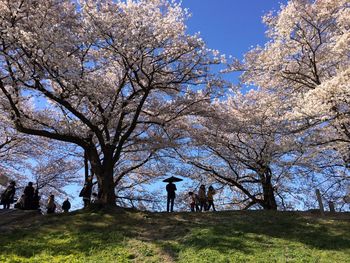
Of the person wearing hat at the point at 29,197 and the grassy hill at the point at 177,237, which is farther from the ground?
the person wearing hat at the point at 29,197

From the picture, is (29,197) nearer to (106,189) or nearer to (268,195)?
(106,189)

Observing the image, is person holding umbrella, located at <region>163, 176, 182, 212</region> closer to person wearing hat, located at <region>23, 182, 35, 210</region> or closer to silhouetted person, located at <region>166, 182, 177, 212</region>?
silhouetted person, located at <region>166, 182, 177, 212</region>

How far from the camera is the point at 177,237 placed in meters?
10.9

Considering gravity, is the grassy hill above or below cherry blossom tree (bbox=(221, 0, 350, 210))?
below

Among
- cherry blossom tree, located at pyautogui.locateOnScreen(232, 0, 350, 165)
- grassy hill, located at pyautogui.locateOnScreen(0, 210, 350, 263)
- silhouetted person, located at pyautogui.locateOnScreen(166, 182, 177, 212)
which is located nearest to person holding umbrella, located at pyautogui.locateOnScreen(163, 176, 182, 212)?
silhouetted person, located at pyautogui.locateOnScreen(166, 182, 177, 212)

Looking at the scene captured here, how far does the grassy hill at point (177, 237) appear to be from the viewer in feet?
30.9

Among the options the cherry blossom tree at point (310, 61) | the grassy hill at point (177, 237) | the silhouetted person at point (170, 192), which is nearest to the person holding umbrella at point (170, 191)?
the silhouetted person at point (170, 192)

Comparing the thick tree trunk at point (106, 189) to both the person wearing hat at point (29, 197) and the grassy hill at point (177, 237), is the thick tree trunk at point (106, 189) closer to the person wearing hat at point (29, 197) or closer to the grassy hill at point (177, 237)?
the grassy hill at point (177, 237)

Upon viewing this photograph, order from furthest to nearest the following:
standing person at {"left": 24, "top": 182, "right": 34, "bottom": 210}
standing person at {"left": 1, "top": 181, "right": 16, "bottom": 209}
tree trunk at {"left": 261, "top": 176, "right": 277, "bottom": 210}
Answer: tree trunk at {"left": 261, "top": 176, "right": 277, "bottom": 210} < standing person at {"left": 1, "top": 181, "right": 16, "bottom": 209} < standing person at {"left": 24, "top": 182, "right": 34, "bottom": 210}

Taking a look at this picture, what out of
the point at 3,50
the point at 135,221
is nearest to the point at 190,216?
the point at 135,221

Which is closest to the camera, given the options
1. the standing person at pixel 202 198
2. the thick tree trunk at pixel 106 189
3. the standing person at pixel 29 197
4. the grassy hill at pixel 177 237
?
the grassy hill at pixel 177 237

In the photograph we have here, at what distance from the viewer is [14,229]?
12094mm

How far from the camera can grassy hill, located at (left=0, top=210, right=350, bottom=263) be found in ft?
30.9

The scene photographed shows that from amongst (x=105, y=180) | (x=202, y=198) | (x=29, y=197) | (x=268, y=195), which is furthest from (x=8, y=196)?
(x=268, y=195)
